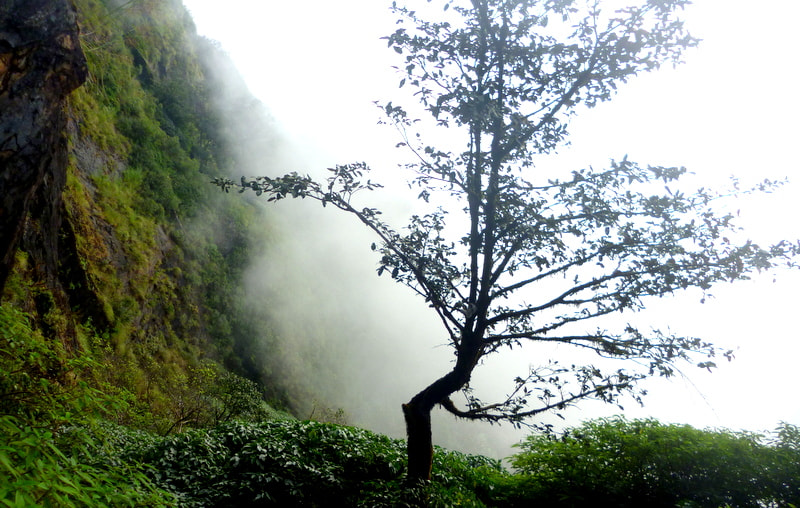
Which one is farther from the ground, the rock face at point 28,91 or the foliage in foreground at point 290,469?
the rock face at point 28,91

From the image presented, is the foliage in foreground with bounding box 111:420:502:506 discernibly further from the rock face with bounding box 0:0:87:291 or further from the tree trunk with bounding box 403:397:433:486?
the rock face with bounding box 0:0:87:291

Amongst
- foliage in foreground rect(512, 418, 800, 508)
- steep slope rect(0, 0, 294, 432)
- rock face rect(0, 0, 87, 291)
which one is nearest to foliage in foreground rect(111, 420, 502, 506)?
foliage in foreground rect(512, 418, 800, 508)

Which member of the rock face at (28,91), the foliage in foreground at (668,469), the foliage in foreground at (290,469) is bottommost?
the foliage in foreground at (290,469)

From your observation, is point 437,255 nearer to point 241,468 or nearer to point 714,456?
point 241,468

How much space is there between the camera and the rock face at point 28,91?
3.32m

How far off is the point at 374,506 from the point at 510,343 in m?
1.73

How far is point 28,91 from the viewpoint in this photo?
3.51m

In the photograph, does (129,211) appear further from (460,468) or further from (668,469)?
(668,469)

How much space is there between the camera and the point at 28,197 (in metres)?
3.48

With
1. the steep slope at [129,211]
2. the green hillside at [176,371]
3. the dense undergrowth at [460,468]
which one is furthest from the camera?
the dense undergrowth at [460,468]

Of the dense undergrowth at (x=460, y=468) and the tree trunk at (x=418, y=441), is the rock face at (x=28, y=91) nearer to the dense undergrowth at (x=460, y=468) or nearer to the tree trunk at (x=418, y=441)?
the dense undergrowth at (x=460, y=468)

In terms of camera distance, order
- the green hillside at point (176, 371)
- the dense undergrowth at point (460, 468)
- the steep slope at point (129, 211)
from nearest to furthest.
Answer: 1. the green hillside at point (176, 371)
2. the steep slope at point (129, 211)
3. the dense undergrowth at point (460, 468)

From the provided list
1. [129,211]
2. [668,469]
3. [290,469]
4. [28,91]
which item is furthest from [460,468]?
[129,211]

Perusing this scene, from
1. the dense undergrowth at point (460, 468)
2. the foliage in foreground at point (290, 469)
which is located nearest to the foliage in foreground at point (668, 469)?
the dense undergrowth at point (460, 468)
